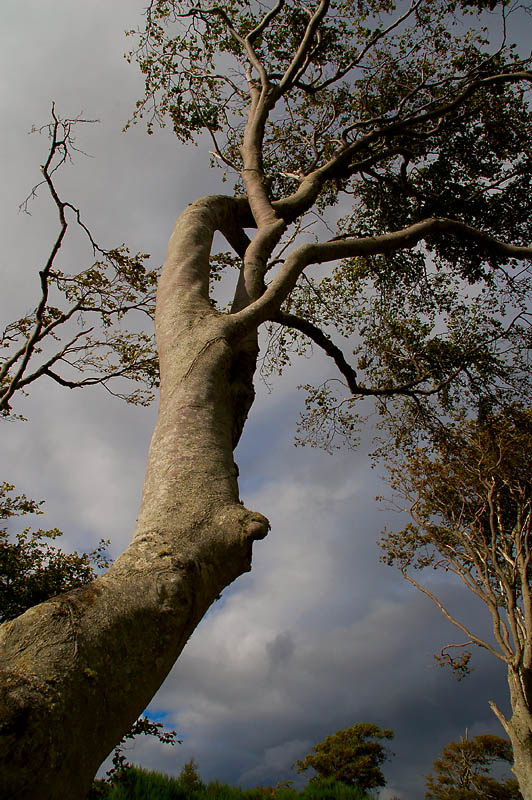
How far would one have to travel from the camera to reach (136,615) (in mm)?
1507

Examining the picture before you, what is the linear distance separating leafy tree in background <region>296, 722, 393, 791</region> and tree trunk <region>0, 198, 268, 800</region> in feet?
58.5

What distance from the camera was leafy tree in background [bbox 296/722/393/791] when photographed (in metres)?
16.0

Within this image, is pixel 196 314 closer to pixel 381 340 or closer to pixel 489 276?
pixel 381 340

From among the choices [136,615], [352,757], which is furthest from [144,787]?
[352,757]

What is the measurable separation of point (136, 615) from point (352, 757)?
19130 millimetres

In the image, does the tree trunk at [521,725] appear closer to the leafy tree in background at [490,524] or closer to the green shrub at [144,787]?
the leafy tree in background at [490,524]

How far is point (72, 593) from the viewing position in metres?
1.51

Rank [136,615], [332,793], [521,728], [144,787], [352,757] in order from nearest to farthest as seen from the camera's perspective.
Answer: [136,615], [144,787], [521,728], [332,793], [352,757]

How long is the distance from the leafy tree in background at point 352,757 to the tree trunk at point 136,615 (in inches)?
702

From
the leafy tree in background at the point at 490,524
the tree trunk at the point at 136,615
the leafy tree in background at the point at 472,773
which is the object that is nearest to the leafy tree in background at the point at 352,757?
the leafy tree in background at the point at 472,773

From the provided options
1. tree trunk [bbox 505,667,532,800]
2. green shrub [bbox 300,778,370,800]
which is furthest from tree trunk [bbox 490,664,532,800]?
green shrub [bbox 300,778,370,800]

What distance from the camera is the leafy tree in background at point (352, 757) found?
16.0 meters

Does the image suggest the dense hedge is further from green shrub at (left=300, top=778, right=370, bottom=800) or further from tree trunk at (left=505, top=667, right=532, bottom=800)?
tree trunk at (left=505, top=667, right=532, bottom=800)

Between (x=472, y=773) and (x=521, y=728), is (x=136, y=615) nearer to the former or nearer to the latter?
(x=521, y=728)
